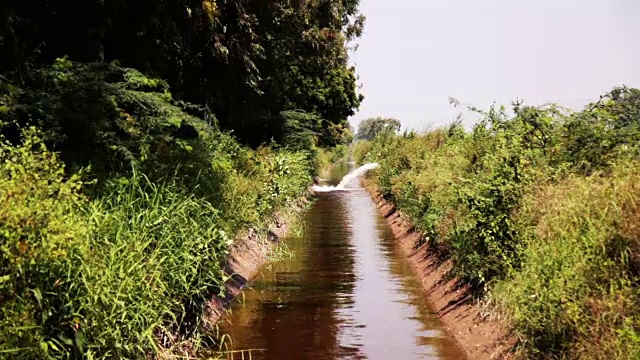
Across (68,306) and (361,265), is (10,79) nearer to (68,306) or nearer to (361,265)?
(68,306)

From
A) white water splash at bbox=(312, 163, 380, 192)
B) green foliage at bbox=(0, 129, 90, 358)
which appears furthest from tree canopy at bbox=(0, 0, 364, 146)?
white water splash at bbox=(312, 163, 380, 192)

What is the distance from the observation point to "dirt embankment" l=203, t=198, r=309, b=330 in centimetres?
1056

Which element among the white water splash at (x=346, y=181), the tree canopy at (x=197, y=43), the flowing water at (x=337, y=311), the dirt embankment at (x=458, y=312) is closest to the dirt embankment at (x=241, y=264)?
the flowing water at (x=337, y=311)

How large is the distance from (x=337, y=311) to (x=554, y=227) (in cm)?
486

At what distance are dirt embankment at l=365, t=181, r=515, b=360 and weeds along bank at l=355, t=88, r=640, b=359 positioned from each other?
0.26 m

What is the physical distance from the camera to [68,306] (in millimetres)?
5926

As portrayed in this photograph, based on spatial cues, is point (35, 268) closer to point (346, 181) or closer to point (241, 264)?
point (241, 264)

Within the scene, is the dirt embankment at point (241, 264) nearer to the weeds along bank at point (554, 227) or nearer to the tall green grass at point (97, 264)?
the tall green grass at point (97, 264)

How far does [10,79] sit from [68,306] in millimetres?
5163

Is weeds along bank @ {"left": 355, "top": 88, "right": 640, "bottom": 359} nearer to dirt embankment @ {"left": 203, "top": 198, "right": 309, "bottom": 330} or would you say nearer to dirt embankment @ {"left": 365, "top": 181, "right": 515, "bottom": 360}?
dirt embankment @ {"left": 365, "top": 181, "right": 515, "bottom": 360}

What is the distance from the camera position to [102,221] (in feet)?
23.5

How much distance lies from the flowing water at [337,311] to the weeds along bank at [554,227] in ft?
3.70

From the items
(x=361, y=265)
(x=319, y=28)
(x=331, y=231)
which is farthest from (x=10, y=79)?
(x=319, y=28)

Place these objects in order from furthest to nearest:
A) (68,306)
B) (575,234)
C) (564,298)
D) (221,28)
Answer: (221,28) < (575,234) < (564,298) < (68,306)
